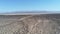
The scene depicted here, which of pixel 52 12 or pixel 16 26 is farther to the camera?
pixel 52 12

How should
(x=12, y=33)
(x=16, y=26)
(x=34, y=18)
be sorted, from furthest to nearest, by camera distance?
1. (x=34, y=18)
2. (x=16, y=26)
3. (x=12, y=33)

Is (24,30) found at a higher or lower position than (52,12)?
lower

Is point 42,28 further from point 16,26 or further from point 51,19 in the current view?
point 16,26

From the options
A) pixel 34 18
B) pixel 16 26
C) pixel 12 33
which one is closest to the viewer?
pixel 12 33

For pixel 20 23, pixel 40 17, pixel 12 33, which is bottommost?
pixel 12 33

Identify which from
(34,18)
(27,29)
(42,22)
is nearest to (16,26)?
(27,29)

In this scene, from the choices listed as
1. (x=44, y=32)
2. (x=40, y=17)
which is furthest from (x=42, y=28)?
(x=40, y=17)
